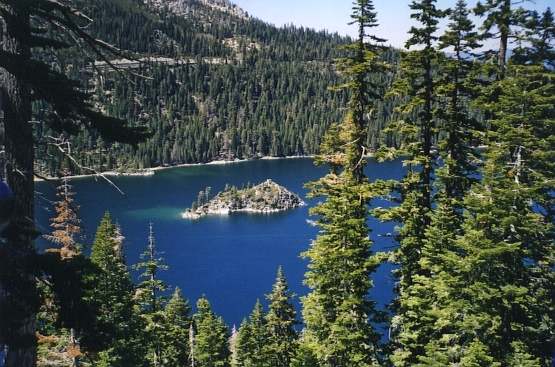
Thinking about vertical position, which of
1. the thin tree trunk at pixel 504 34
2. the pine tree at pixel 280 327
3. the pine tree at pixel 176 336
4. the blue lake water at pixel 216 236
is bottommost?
the blue lake water at pixel 216 236

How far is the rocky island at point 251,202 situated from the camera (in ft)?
436

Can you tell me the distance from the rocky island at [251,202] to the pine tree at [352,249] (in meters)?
113

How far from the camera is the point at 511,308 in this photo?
1461cm

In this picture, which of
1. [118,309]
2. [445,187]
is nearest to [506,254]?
[445,187]

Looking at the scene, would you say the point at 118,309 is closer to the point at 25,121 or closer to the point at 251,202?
the point at 25,121

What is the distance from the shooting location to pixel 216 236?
364 feet

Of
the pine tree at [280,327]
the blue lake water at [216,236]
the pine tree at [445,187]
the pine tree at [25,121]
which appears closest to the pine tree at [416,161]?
the pine tree at [445,187]

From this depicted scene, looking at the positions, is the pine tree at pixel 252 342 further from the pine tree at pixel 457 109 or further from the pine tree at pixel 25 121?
the pine tree at pixel 25 121

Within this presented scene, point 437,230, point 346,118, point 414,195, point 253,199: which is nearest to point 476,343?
point 437,230

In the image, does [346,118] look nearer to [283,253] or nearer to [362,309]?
[362,309]

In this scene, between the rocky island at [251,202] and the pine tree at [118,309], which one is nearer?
the pine tree at [118,309]

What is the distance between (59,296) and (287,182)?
156m

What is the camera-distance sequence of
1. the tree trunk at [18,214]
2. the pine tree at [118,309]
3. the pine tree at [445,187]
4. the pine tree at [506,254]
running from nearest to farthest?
the tree trunk at [18,214] → the pine tree at [506,254] → the pine tree at [445,187] → the pine tree at [118,309]

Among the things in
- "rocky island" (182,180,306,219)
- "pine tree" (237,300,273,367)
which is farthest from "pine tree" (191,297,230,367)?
"rocky island" (182,180,306,219)
